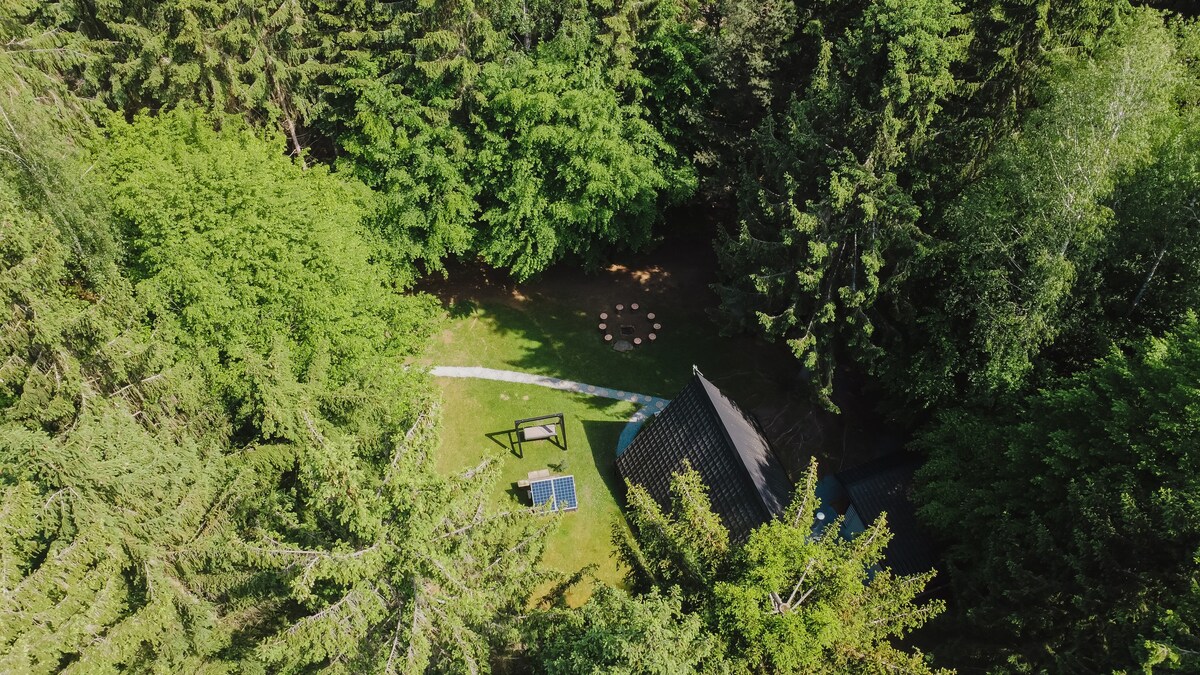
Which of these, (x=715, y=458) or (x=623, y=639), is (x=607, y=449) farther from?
(x=623, y=639)

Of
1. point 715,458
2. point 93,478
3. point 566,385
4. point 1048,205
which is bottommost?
point 93,478

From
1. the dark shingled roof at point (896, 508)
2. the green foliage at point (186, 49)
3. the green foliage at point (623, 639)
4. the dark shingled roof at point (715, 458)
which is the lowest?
the green foliage at point (623, 639)

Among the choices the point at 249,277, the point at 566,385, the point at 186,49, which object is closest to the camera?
the point at 249,277

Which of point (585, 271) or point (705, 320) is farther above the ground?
point (585, 271)

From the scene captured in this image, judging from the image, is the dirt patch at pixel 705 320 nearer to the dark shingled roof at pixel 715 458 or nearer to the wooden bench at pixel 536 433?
the dark shingled roof at pixel 715 458

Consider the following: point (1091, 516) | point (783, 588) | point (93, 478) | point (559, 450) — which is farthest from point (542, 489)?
point (1091, 516)

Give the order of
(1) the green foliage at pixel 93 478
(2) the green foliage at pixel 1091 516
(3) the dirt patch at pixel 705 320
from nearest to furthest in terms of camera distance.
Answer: (1) the green foliage at pixel 93 478 < (2) the green foliage at pixel 1091 516 < (3) the dirt patch at pixel 705 320

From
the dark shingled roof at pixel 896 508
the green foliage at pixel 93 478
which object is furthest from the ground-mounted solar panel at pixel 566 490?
the green foliage at pixel 93 478
